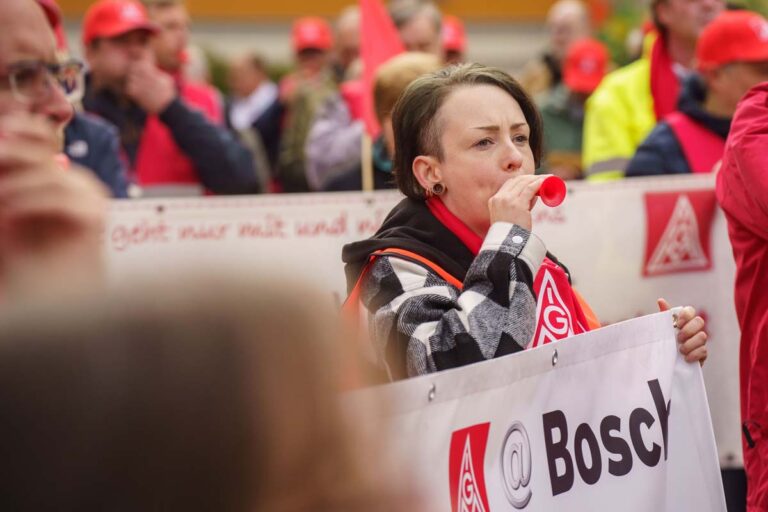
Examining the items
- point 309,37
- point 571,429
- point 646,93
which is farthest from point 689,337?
point 309,37

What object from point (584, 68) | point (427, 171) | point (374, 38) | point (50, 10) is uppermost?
point (584, 68)

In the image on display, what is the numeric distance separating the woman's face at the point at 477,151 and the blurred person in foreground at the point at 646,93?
3432 mm

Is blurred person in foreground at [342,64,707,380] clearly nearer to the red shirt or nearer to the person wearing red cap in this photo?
the red shirt

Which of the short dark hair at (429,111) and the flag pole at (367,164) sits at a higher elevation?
the flag pole at (367,164)

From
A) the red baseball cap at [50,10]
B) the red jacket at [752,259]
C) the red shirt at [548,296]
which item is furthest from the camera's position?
the red baseball cap at [50,10]

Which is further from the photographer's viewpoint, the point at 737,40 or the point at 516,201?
the point at 737,40

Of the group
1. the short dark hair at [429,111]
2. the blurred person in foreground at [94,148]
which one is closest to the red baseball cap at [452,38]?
the blurred person in foreground at [94,148]

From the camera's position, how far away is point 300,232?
5559 millimetres

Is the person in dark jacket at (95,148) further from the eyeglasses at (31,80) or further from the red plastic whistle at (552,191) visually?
the red plastic whistle at (552,191)

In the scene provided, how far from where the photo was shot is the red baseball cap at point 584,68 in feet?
28.1

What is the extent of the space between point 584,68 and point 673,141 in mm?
3204

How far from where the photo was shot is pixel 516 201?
282 centimetres

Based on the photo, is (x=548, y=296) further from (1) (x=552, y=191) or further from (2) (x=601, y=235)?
(2) (x=601, y=235)

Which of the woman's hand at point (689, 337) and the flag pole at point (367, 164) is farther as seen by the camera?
the flag pole at point (367, 164)
